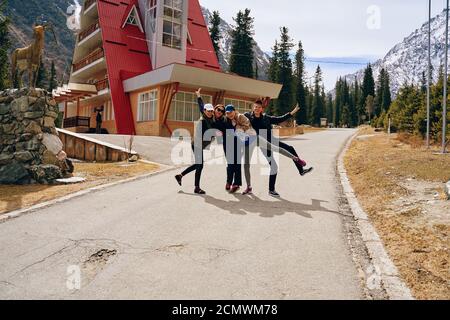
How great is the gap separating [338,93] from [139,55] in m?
86.2

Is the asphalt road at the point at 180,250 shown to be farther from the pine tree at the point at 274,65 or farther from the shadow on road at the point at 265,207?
the pine tree at the point at 274,65

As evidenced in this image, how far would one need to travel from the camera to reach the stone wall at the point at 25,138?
9.98 meters

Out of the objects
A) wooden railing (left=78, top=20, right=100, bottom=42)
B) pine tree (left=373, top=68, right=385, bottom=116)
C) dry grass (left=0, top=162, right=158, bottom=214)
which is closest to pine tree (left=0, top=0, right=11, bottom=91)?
wooden railing (left=78, top=20, right=100, bottom=42)

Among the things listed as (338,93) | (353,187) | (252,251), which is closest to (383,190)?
(353,187)

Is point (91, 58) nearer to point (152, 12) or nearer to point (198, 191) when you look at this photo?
point (152, 12)

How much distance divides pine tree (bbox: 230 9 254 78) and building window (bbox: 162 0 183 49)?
803 inches

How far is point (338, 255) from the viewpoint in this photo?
4.25 m

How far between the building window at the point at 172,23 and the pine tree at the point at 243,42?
20.4 m

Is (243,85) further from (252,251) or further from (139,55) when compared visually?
(252,251)

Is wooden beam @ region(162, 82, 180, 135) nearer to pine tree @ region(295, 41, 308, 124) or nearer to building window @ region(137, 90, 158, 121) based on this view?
building window @ region(137, 90, 158, 121)

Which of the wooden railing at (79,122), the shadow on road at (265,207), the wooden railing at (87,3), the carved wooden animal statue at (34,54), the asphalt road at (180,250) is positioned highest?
the wooden railing at (87,3)

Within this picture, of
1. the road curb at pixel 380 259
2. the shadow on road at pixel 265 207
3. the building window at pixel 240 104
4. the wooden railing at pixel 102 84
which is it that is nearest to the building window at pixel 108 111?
the wooden railing at pixel 102 84

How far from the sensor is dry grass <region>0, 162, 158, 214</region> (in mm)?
7500

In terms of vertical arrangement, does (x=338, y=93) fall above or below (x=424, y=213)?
above
